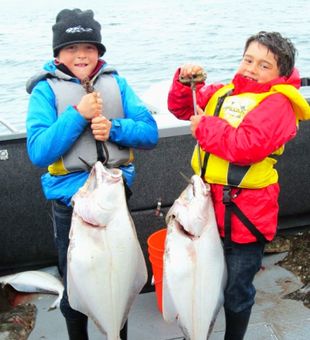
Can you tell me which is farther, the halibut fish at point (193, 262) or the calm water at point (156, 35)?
the calm water at point (156, 35)

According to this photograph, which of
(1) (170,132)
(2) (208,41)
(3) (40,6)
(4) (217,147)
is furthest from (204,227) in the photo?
(3) (40,6)

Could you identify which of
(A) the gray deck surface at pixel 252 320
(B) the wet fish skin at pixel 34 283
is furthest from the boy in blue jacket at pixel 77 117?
(B) the wet fish skin at pixel 34 283

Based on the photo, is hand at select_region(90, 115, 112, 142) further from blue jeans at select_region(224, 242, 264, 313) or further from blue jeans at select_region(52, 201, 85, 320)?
blue jeans at select_region(224, 242, 264, 313)

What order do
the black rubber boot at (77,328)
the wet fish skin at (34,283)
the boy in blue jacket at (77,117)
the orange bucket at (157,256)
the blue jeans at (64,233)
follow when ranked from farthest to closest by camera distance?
1. the wet fish skin at (34,283)
2. the orange bucket at (157,256)
3. the black rubber boot at (77,328)
4. the blue jeans at (64,233)
5. the boy in blue jacket at (77,117)

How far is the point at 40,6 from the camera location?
27.2 meters

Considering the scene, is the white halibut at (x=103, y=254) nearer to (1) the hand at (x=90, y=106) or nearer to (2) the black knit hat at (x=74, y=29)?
(1) the hand at (x=90, y=106)

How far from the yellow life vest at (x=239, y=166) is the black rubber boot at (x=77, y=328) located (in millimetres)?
974

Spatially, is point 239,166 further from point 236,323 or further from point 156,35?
point 156,35

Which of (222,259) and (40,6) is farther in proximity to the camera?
(40,6)

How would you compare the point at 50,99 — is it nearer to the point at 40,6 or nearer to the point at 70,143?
the point at 70,143

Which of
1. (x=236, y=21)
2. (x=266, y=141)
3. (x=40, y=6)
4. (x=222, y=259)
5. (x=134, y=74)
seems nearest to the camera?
(x=266, y=141)

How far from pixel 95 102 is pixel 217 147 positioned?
0.55 meters

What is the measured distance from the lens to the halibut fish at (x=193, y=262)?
245 cm

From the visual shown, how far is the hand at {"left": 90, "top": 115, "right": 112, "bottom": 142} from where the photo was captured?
2.45 metres
